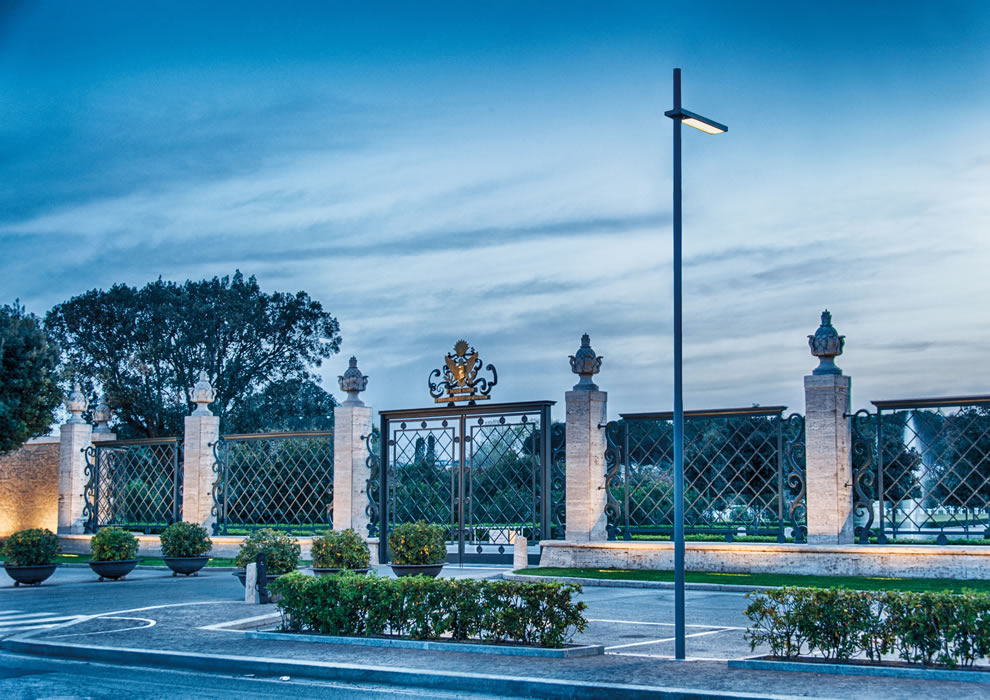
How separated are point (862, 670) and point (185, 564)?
16764 mm

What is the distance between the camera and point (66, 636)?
43.9ft

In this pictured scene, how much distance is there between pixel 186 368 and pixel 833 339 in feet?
127

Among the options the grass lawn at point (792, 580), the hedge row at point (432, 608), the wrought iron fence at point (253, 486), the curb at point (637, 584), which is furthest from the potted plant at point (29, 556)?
the hedge row at point (432, 608)

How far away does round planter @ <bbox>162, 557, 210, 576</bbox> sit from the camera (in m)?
22.8

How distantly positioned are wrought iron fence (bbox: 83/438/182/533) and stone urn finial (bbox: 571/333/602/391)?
13.0 metres

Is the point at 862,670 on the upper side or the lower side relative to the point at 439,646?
upper

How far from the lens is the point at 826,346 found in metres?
17.8

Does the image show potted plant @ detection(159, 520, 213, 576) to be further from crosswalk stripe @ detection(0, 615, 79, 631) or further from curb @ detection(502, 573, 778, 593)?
curb @ detection(502, 573, 778, 593)

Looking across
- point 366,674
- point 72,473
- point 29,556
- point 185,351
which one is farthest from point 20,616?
point 185,351

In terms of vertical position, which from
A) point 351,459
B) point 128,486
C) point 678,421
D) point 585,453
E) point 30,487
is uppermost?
point 678,421

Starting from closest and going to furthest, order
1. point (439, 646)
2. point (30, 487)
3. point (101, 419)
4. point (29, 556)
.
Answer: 1. point (439, 646)
2. point (29, 556)
3. point (101, 419)
4. point (30, 487)

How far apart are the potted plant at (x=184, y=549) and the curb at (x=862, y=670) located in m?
15.6

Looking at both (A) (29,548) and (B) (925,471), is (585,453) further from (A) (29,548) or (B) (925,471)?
(A) (29,548)

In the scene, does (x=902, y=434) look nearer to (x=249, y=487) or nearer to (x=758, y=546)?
(x=758, y=546)
